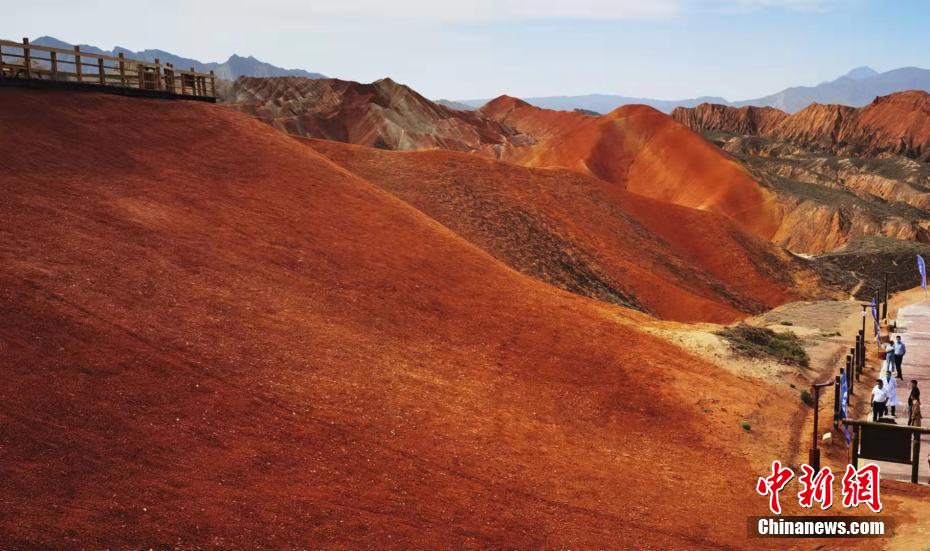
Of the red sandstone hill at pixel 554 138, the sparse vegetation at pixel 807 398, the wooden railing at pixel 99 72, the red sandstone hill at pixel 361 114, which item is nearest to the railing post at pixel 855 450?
the sparse vegetation at pixel 807 398

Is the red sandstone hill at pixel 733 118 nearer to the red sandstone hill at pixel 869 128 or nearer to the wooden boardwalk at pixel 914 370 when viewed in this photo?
the red sandstone hill at pixel 869 128

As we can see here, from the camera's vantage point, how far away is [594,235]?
43.0m

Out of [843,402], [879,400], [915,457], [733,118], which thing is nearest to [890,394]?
[879,400]

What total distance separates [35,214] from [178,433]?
837 cm

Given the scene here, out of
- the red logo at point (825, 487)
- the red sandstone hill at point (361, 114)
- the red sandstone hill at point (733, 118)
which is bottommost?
the red logo at point (825, 487)

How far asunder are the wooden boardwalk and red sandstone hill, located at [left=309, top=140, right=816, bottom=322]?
800cm

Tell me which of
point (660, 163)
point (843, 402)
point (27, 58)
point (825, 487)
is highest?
point (660, 163)

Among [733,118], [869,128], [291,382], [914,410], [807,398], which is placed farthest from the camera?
[733,118]

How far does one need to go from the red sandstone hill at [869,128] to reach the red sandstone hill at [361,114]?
66023mm

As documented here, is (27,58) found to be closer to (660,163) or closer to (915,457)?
(915,457)

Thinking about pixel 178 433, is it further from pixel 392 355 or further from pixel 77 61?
pixel 77 61

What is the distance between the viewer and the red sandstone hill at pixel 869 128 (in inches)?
5167

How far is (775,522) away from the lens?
47.4 ft

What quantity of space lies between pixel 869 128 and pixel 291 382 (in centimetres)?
15117
